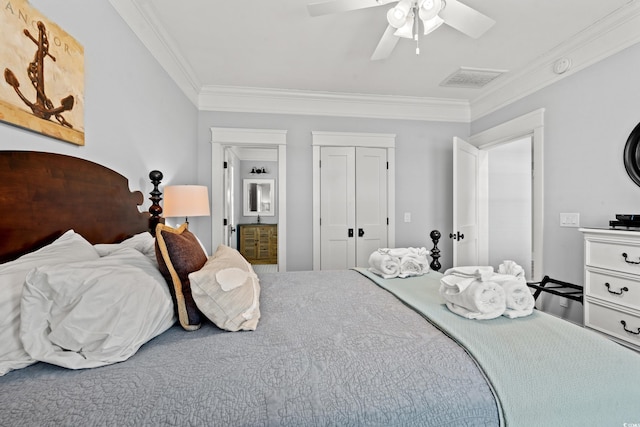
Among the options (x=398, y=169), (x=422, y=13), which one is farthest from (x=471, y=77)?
(x=422, y=13)

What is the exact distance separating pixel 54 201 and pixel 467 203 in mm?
3701

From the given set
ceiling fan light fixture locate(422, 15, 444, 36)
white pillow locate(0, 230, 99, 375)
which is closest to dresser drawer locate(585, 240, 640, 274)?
ceiling fan light fixture locate(422, 15, 444, 36)

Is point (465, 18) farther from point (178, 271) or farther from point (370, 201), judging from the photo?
point (370, 201)

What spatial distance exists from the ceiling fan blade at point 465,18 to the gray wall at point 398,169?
2031 millimetres

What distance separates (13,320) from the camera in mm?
878

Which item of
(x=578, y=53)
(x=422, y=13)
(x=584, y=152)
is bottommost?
(x=584, y=152)

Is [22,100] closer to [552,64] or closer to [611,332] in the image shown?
[611,332]

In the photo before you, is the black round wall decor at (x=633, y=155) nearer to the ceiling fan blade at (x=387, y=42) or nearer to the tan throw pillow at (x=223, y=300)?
the ceiling fan blade at (x=387, y=42)

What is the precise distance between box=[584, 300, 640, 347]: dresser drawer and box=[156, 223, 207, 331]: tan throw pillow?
2.56 m

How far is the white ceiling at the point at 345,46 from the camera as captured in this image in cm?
216

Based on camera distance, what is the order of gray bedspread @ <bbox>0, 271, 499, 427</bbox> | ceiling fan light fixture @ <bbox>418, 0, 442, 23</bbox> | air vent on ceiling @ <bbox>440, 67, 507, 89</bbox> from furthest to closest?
air vent on ceiling @ <bbox>440, 67, 507, 89</bbox>
ceiling fan light fixture @ <bbox>418, 0, 442, 23</bbox>
gray bedspread @ <bbox>0, 271, 499, 427</bbox>

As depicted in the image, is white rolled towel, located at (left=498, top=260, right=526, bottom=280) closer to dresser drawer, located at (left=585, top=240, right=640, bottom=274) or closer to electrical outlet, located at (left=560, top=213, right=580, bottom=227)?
dresser drawer, located at (left=585, top=240, right=640, bottom=274)

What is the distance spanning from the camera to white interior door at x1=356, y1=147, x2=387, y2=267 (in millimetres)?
3865

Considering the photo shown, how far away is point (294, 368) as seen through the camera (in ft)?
2.96
